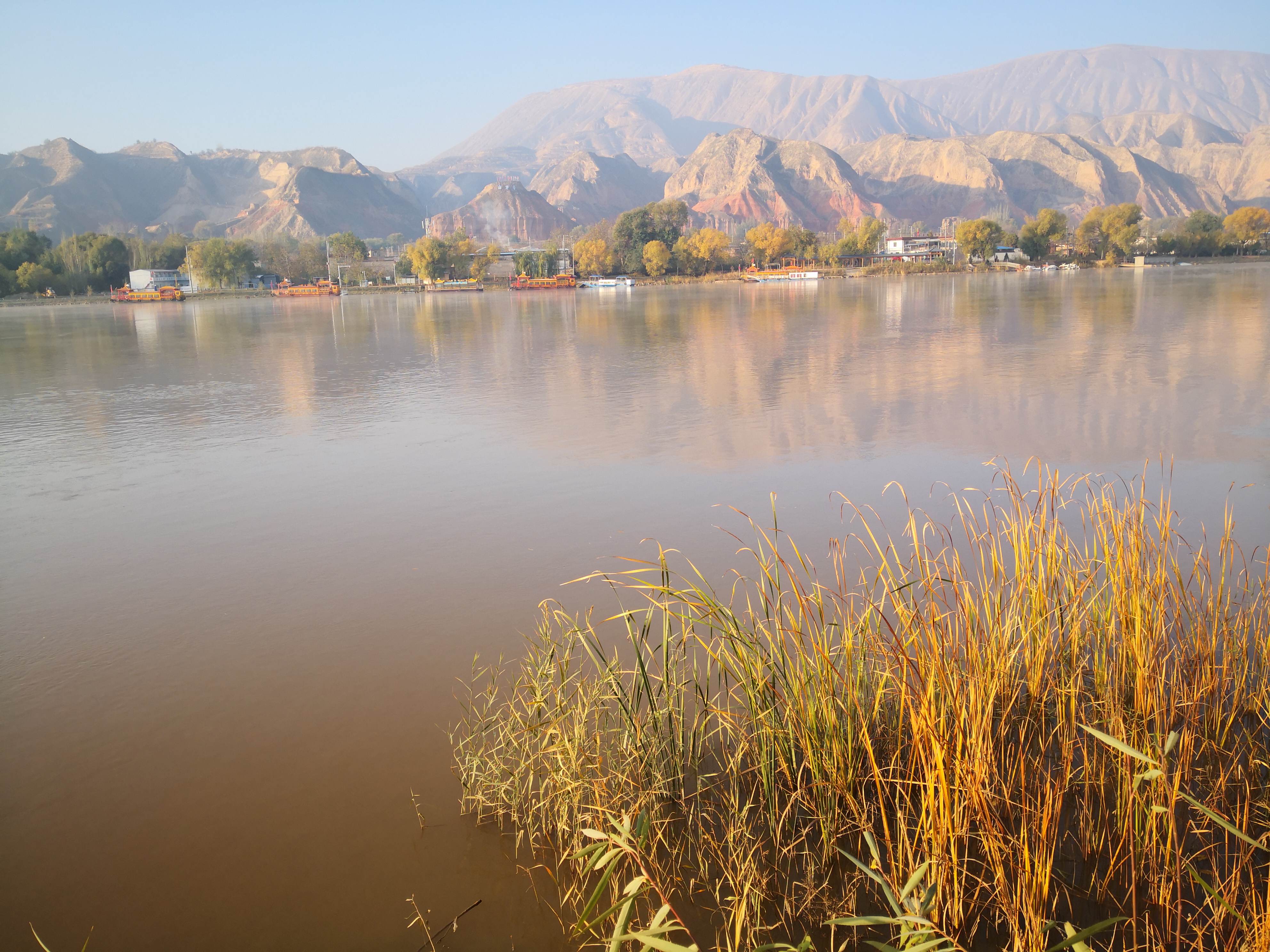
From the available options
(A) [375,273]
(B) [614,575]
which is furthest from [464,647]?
(A) [375,273]

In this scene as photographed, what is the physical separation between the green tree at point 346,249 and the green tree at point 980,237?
76.9m

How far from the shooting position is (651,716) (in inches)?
123

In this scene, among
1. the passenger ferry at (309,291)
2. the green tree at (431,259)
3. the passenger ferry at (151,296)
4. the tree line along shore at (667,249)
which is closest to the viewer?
the passenger ferry at (151,296)

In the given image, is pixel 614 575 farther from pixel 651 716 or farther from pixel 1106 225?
pixel 1106 225

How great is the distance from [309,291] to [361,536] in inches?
3472

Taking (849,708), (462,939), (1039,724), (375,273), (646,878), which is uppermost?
(375,273)

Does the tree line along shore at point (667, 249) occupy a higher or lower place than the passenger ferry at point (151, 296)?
higher

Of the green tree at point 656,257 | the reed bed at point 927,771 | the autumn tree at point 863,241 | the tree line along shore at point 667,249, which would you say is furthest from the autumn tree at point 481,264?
the reed bed at point 927,771

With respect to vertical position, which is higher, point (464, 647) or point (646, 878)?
point (646, 878)

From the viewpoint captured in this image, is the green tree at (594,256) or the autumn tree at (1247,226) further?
the green tree at (594,256)

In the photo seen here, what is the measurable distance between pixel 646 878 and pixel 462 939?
1350mm

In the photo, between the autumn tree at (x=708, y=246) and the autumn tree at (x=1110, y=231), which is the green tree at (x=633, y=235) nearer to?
the autumn tree at (x=708, y=246)

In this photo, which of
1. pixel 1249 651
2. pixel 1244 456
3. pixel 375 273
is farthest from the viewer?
pixel 375 273

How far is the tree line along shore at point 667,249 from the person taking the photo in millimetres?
99625
